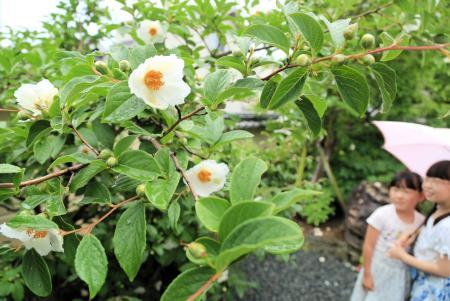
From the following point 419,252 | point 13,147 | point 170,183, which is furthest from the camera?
point 419,252

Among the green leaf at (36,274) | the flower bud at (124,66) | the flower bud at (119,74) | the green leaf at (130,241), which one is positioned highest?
the flower bud at (124,66)

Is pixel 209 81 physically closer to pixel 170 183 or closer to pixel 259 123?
pixel 170 183

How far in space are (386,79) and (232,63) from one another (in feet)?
0.97

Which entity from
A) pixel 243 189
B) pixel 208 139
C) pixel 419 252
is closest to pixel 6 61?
pixel 208 139

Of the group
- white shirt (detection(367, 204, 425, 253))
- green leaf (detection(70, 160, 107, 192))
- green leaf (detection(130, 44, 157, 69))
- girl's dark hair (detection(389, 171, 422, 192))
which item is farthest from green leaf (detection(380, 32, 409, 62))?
white shirt (detection(367, 204, 425, 253))

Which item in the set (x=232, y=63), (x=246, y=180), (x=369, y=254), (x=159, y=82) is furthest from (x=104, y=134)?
(x=369, y=254)

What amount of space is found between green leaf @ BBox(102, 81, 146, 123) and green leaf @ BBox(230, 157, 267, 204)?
0.23m

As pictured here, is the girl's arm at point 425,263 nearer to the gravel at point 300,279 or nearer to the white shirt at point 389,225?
the white shirt at point 389,225

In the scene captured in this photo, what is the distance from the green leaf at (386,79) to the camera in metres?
0.64

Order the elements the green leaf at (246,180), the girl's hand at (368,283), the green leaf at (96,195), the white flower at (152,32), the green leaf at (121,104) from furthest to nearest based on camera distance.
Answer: the girl's hand at (368,283) → the white flower at (152,32) → the green leaf at (96,195) → the green leaf at (121,104) → the green leaf at (246,180)

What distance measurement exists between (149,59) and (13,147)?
0.67m

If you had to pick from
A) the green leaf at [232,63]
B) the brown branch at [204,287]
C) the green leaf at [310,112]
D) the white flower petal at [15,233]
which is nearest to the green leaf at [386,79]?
the green leaf at [310,112]

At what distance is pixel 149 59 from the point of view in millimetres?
665

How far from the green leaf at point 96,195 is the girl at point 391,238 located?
1717 millimetres
